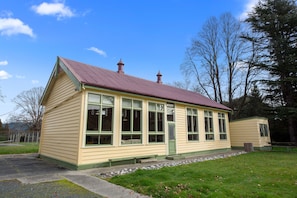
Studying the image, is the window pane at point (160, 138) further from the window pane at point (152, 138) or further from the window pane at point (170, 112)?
the window pane at point (170, 112)

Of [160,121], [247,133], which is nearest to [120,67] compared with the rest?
[160,121]

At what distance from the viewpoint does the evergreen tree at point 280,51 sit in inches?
696

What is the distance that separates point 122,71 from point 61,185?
1024cm

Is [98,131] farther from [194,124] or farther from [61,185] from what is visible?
[194,124]

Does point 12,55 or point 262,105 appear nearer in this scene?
point 12,55

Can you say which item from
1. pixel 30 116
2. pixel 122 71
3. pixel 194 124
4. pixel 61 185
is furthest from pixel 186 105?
pixel 30 116

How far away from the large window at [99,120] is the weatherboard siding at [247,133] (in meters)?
13.3

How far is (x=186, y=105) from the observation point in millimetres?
12734

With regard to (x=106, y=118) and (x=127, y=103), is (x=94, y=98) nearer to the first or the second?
(x=106, y=118)

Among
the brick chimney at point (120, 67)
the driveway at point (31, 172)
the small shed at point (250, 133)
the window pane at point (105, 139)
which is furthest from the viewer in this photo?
the small shed at point (250, 133)

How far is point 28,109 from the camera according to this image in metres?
37.3

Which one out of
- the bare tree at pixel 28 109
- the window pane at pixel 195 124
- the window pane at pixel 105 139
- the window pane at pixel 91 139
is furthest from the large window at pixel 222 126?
the bare tree at pixel 28 109

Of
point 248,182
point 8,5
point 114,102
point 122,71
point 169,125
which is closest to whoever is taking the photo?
point 248,182

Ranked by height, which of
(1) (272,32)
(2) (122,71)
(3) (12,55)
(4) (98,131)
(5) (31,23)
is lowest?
(4) (98,131)
